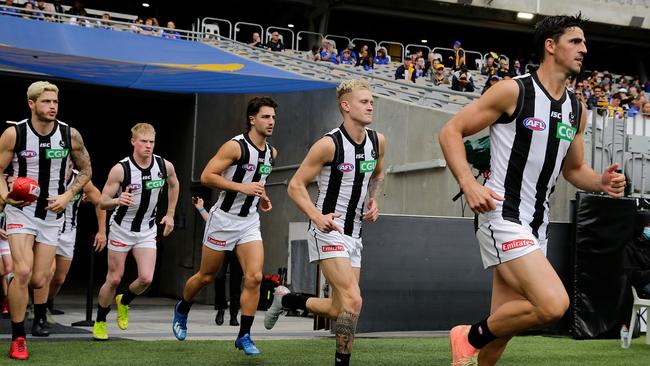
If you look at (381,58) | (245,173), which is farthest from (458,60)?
(245,173)

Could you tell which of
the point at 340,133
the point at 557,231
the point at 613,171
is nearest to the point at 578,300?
the point at 557,231

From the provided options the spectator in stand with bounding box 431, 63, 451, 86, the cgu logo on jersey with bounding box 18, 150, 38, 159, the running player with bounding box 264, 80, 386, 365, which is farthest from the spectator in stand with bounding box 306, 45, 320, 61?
the running player with bounding box 264, 80, 386, 365

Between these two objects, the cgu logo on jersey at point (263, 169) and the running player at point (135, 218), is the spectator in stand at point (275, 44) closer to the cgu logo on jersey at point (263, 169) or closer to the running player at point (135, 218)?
the running player at point (135, 218)

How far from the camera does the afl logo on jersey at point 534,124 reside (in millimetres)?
5895

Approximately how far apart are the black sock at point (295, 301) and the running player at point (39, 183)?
2.19 meters

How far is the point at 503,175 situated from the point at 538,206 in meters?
0.31

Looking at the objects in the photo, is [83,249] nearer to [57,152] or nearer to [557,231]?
[557,231]

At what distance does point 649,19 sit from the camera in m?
42.0

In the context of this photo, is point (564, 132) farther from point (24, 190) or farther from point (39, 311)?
→ point (39, 311)

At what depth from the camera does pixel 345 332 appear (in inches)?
286

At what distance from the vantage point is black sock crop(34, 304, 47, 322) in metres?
10.1

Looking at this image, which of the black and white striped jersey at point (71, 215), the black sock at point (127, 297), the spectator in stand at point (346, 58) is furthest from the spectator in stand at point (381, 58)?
the black sock at point (127, 297)

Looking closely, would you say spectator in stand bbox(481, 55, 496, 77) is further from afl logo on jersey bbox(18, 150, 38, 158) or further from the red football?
the red football

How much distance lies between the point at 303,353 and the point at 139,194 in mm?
2620
